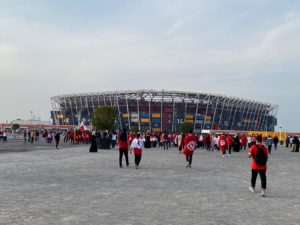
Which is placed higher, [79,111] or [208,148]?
[79,111]

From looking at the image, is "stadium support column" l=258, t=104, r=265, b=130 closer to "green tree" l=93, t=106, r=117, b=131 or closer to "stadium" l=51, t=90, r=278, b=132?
"stadium" l=51, t=90, r=278, b=132

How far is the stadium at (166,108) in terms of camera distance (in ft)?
439

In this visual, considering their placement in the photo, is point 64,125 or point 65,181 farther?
point 64,125

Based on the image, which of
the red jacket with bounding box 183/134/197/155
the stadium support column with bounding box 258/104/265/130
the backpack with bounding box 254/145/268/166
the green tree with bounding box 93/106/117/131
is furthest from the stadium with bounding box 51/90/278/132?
the backpack with bounding box 254/145/268/166

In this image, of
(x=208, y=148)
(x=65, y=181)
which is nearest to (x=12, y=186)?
(x=65, y=181)

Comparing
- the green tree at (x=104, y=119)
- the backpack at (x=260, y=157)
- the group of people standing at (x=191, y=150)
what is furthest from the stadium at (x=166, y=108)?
the backpack at (x=260, y=157)

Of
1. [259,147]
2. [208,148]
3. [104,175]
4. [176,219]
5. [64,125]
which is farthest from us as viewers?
[64,125]

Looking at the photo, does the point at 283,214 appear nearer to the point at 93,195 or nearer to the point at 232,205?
the point at 232,205

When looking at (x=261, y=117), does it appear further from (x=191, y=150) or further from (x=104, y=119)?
(x=191, y=150)

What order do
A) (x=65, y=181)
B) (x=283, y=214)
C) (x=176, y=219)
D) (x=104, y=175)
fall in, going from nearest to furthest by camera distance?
(x=176, y=219)
(x=283, y=214)
(x=65, y=181)
(x=104, y=175)

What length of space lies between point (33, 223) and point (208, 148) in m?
36.6

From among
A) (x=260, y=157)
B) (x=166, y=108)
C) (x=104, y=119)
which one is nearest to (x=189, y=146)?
(x=260, y=157)

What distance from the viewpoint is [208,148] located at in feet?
141

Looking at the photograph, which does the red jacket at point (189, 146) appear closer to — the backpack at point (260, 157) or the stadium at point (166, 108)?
the backpack at point (260, 157)
